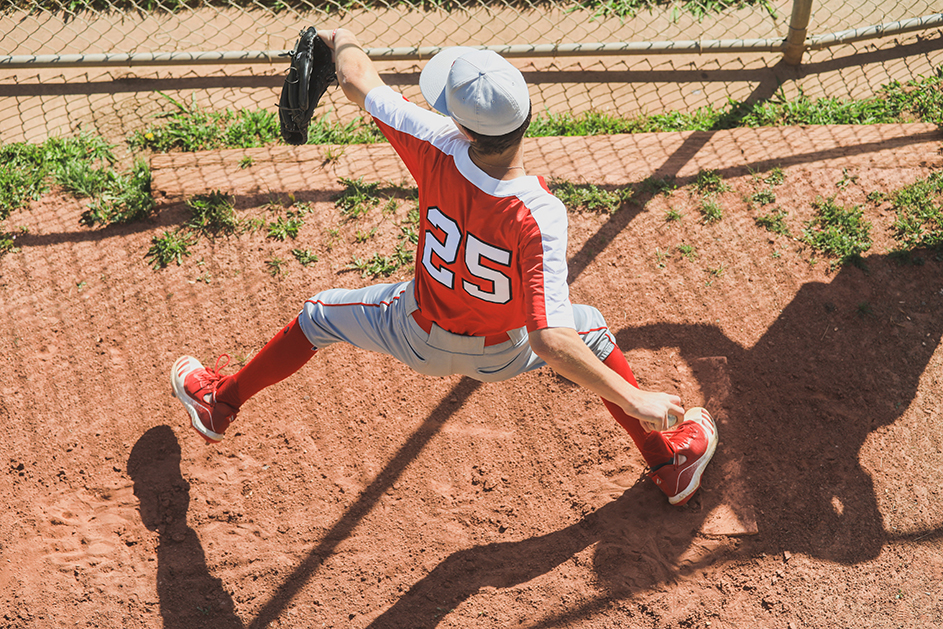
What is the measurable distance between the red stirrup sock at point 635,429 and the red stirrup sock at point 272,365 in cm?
124

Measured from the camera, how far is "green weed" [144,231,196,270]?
3.67 metres

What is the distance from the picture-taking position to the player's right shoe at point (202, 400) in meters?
2.94

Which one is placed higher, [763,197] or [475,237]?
[475,237]

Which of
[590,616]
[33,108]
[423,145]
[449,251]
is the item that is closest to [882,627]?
[590,616]

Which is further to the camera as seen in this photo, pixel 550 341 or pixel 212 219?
pixel 212 219

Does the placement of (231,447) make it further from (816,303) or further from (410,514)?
(816,303)

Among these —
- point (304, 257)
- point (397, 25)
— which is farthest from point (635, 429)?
point (397, 25)

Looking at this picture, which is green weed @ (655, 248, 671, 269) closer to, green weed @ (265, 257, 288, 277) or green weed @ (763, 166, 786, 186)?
green weed @ (763, 166, 786, 186)

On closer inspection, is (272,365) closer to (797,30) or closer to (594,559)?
(594,559)

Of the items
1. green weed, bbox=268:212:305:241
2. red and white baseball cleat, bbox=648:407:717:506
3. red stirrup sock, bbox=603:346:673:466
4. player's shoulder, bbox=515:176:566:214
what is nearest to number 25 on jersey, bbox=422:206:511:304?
player's shoulder, bbox=515:176:566:214

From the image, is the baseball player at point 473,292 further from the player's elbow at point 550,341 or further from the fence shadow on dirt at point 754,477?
the fence shadow on dirt at point 754,477

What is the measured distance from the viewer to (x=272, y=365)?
276 cm

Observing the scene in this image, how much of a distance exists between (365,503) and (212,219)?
1.89 meters

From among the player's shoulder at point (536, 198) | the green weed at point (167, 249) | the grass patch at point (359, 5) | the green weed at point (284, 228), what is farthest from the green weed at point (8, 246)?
the player's shoulder at point (536, 198)
